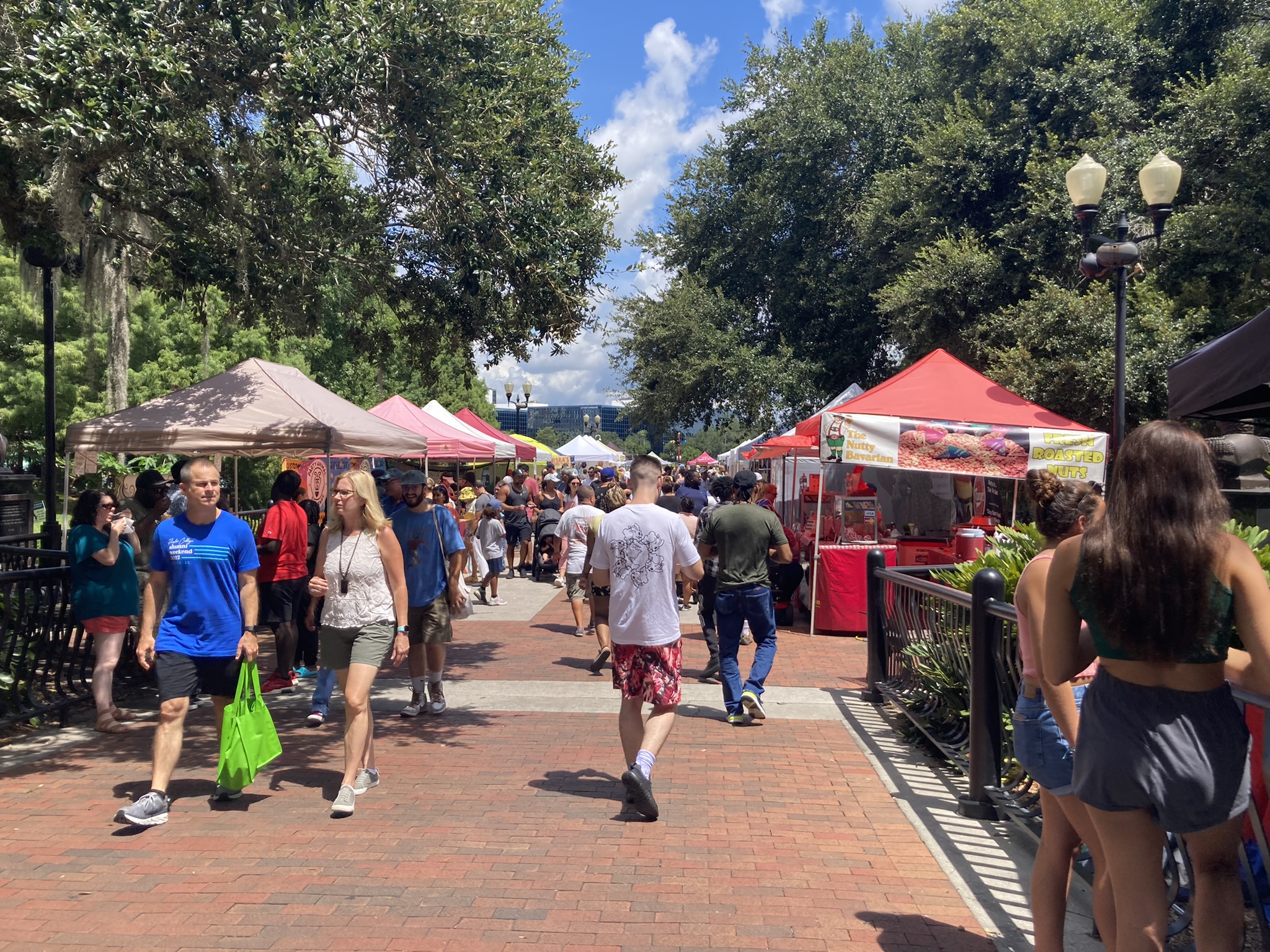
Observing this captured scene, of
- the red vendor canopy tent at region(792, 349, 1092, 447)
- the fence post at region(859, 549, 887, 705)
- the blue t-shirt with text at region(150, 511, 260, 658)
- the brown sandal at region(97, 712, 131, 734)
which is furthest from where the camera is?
the red vendor canopy tent at region(792, 349, 1092, 447)

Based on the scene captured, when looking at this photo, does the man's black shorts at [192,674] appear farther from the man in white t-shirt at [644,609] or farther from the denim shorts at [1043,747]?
the denim shorts at [1043,747]

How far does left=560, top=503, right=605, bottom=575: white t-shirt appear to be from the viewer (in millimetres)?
11898

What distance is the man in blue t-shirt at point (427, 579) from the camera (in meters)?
7.42

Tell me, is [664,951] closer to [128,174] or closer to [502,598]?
[128,174]

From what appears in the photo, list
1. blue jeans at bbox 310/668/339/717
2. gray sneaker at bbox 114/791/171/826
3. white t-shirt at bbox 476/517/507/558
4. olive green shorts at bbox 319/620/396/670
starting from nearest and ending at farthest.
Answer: gray sneaker at bbox 114/791/171/826 → olive green shorts at bbox 319/620/396/670 → blue jeans at bbox 310/668/339/717 → white t-shirt at bbox 476/517/507/558

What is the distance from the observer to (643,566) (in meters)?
5.60

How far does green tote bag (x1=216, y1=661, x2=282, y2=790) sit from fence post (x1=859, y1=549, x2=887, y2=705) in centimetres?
470

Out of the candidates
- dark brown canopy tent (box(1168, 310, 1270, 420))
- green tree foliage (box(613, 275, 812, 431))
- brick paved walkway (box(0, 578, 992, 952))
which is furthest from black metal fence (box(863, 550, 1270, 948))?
green tree foliage (box(613, 275, 812, 431))

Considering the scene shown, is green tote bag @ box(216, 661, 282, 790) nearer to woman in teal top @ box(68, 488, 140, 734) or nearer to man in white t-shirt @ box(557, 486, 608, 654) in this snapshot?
woman in teal top @ box(68, 488, 140, 734)

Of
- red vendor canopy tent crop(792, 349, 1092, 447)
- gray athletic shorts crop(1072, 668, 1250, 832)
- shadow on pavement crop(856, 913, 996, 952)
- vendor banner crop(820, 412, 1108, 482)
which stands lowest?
shadow on pavement crop(856, 913, 996, 952)

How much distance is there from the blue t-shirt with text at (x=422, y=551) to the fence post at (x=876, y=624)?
132 inches

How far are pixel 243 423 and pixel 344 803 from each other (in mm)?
5605

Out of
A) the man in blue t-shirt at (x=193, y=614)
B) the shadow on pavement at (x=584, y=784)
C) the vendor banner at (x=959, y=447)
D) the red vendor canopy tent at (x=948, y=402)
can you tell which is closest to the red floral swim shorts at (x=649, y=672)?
the shadow on pavement at (x=584, y=784)

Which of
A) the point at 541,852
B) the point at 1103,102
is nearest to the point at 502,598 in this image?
the point at 541,852
